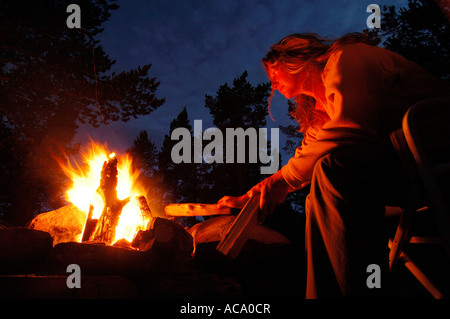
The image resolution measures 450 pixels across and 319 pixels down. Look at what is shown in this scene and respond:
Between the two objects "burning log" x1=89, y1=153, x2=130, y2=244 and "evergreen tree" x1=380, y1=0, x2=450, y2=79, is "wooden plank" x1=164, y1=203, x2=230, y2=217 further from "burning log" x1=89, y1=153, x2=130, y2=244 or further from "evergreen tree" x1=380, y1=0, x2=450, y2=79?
"evergreen tree" x1=380, y1=0, x2=450, y2=79

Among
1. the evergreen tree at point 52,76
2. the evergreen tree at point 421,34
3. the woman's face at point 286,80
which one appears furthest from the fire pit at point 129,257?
the evergreen tree at point 421,34

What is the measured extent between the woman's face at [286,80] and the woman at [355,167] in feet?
2.31

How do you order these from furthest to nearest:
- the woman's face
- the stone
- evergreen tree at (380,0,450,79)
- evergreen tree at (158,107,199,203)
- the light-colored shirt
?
evergreen tree at (158,107,199,203) → evergreen tree at (380,0,450,79) → the stone → the woman's face → the light-colored shirt

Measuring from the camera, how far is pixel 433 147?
1061 mm

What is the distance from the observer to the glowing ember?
4.25m

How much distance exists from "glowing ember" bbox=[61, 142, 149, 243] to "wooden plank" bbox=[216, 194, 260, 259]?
299 centimetres

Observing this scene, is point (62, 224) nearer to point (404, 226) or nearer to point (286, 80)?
point (286, 80)

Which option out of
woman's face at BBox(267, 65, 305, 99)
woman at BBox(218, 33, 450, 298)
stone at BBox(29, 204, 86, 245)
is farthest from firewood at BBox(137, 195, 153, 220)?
woman at BBox(218, 33, 450, 298)

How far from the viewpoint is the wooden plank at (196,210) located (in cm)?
241

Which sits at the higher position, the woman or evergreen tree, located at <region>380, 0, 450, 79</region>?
evergreen tree, located at <region>380, 0, 450, 79</region>

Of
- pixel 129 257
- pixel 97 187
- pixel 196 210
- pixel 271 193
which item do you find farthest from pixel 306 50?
pixel 97 187

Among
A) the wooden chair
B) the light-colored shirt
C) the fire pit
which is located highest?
the light-colored shirt

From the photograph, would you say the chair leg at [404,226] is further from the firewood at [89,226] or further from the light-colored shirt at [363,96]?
the firewood at [89,226]

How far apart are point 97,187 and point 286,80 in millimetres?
3844
